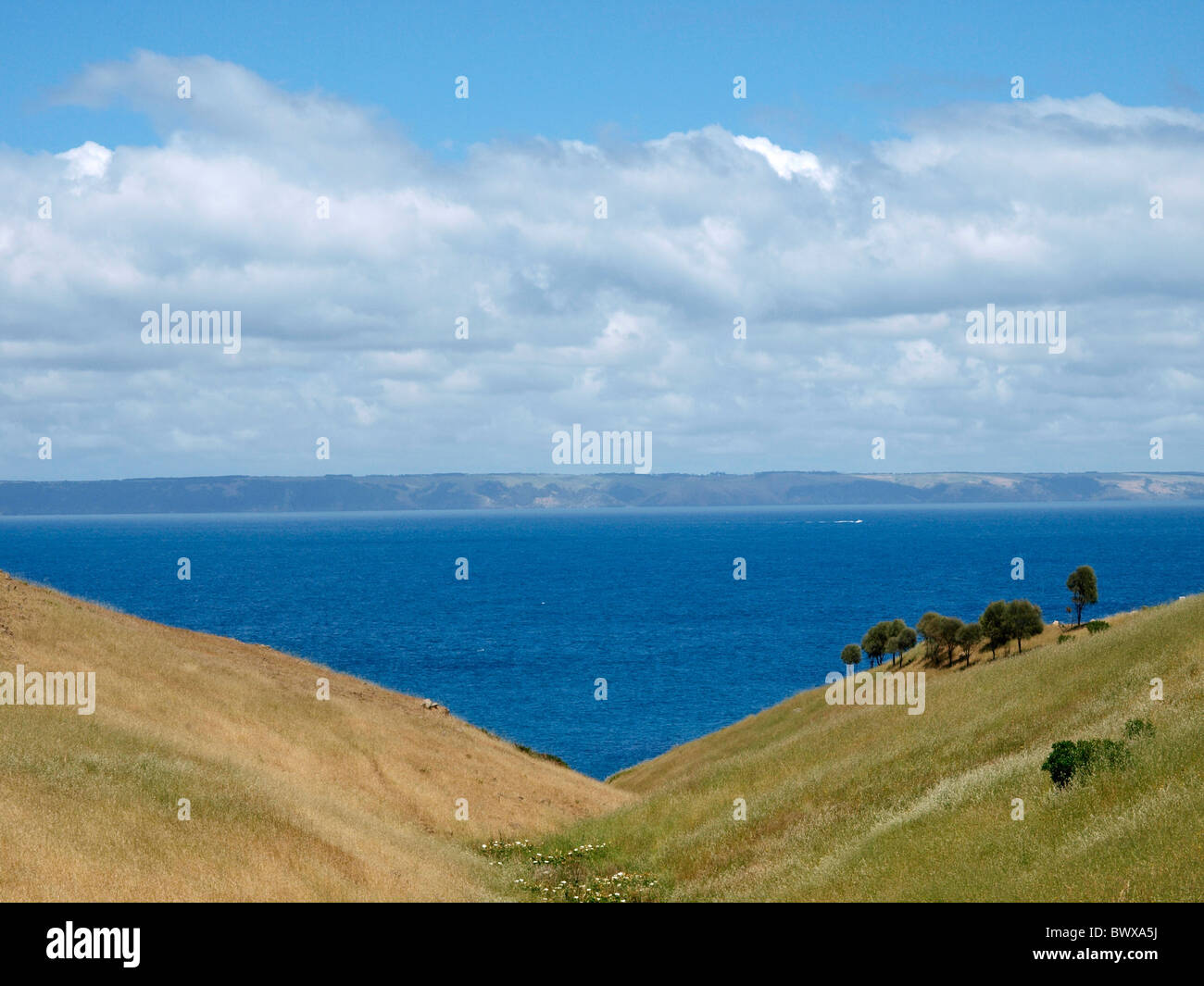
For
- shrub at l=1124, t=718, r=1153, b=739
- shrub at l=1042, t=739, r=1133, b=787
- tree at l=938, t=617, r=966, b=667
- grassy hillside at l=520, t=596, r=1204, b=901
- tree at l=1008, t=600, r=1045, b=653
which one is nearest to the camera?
grassy hillside at l=520, t=596, r=1204, b=901

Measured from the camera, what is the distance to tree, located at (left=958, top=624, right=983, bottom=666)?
64.5m

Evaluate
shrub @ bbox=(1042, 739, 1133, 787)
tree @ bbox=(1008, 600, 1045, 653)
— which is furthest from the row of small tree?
shrub @ bbox=(1042, 739, 1133, 787)

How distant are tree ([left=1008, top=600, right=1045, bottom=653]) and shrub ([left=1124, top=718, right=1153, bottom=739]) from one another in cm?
3504

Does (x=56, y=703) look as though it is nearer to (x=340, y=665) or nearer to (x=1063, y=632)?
(x=1063, y=632)

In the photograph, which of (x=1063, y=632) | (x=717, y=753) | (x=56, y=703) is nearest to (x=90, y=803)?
(x=56, y=703)

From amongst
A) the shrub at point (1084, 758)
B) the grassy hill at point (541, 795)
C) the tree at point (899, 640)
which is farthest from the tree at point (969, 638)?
the shrub at point (1084, 758)

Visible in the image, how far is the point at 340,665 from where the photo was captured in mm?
114188

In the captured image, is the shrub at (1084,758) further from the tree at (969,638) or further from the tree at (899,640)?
the tree at (899,640)

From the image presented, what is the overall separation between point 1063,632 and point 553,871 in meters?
42.5

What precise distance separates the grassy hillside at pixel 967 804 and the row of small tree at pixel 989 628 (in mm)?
10077

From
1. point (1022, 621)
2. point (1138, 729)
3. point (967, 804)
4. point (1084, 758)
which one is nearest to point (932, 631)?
point (1022, 621)

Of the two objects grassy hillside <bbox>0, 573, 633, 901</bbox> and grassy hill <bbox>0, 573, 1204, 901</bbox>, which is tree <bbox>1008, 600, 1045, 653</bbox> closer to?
grassy hill <bbox>0, 573, 1204, 901</bbox>

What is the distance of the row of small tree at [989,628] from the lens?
60.4 m

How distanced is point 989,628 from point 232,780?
158ft
